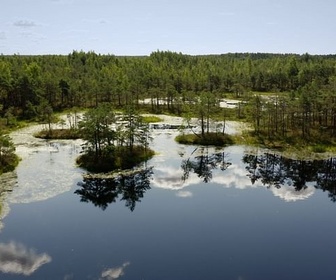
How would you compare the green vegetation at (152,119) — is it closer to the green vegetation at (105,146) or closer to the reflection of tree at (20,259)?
the green vegetation at (105,146)

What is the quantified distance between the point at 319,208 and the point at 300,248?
48.8ft

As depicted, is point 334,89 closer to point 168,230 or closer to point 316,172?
point 316,172

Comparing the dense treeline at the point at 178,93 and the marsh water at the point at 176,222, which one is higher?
the dense treeline at the point at 178,93

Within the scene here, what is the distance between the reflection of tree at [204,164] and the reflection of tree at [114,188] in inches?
342

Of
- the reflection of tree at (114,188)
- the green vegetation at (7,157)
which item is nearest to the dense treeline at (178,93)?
the green vegetation at (7,157)

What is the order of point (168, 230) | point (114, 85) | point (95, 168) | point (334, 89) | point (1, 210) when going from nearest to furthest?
point (168, 230) < point (1, 210) < point (95, 168) < point (334, 89) < point (114, 85)

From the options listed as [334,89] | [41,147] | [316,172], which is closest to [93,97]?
[41,147]

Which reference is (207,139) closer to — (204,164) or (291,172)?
(204,164)

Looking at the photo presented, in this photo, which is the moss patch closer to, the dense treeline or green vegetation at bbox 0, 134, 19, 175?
the dense treeline

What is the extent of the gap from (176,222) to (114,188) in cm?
1615

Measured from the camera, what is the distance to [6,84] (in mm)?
118875

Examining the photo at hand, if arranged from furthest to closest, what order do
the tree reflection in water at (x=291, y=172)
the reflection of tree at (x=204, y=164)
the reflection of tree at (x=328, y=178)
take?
the reflection of tree at (x=204, y=164), the tree reflection in water at (x=291, y=172), the reflection of tree at (x=328, y=178)

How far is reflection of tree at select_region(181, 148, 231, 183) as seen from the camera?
72.6 metres

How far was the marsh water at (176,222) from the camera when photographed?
40.4 meters
